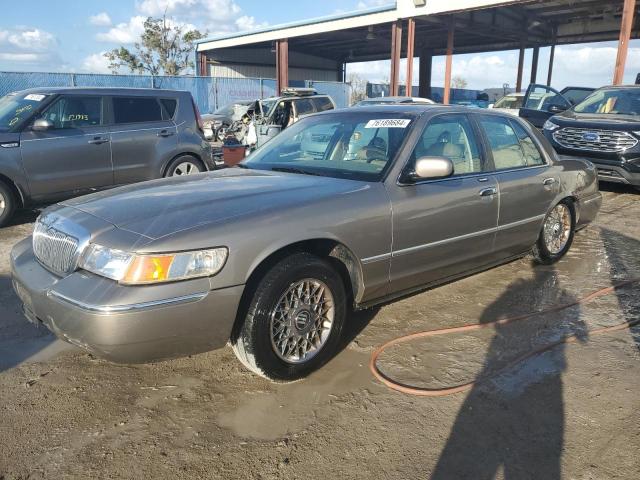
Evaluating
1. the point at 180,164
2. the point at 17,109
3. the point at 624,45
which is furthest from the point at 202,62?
the point at 17,109

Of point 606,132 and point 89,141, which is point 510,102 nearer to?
point 606,132

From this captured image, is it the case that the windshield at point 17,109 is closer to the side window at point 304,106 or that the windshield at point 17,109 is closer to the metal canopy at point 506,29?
the side window at point 304,106

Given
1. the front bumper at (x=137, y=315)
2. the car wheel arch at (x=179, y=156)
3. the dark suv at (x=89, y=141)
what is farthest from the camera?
the car wheel arch at (x=179, y=156)

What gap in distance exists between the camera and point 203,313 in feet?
8.66

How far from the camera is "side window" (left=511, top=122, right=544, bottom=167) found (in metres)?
4.75

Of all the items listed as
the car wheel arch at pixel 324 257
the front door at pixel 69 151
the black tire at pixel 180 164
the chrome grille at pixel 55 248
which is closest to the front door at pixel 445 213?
the car wheel arch at pixel 324 257

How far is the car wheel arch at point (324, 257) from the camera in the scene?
111 inches

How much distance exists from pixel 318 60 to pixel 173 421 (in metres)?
40.5

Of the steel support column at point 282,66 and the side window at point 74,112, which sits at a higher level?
the steel support column at point 282,66

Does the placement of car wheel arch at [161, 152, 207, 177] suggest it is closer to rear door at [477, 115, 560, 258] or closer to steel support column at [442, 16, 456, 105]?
rear door at [477, 115, 560, 258]

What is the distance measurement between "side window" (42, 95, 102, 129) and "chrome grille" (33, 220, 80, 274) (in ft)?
14.6

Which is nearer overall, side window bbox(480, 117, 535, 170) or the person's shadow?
the person's shadow

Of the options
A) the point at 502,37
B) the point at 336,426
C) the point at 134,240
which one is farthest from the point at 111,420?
the point at 502,37

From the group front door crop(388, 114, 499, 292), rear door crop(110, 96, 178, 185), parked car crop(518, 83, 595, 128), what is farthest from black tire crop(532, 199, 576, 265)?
parked car crop(518, 83, 595, 128)
